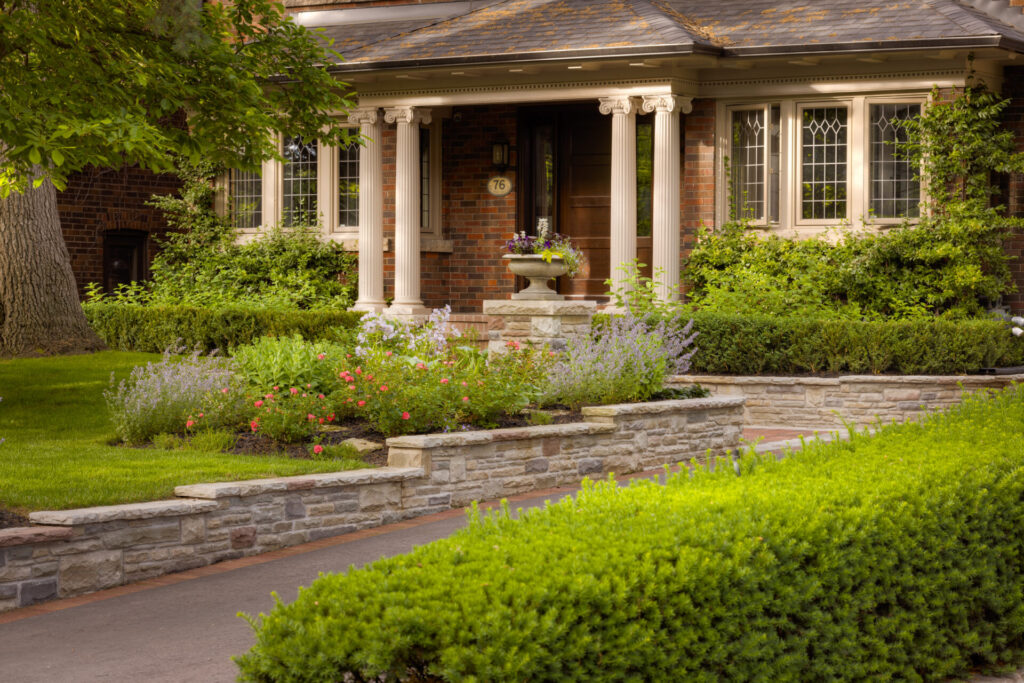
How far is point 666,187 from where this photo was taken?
695 inches

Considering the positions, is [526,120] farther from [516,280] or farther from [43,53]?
[43,53]

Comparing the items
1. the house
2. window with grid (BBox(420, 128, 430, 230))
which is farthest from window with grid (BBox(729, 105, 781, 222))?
window with grid (BBox(420, 128, 430, 230))

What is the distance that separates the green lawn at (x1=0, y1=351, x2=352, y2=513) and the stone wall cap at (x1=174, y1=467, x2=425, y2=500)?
24cm

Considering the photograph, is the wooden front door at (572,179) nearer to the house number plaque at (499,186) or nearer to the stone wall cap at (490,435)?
the house number plaque at (499,186)

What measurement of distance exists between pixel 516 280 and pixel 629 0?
4596mm

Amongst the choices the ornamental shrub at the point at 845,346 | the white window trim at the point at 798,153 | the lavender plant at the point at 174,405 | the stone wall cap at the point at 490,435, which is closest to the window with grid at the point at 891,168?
the white window trim at the point at 798,153

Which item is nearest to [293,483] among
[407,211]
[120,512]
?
[120,512]

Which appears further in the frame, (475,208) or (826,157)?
(475,208)

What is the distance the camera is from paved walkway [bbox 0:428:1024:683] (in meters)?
5.40

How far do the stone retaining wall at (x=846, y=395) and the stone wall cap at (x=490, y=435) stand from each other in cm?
401

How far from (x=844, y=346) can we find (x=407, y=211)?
710 centimetres

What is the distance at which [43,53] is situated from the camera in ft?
35.4

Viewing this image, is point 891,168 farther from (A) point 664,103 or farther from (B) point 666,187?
(A) point 664,103

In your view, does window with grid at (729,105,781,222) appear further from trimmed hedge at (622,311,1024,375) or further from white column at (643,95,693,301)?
trimmed hedge at (622,311,1024,375)
